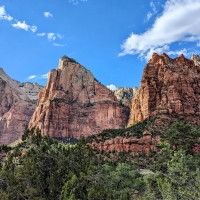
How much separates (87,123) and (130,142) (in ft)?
236

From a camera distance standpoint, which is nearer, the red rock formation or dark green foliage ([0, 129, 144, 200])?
dark green foliage ([0, 129, 144, 200])

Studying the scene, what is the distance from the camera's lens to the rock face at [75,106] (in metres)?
135

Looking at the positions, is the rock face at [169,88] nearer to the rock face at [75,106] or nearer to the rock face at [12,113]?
the rock face at [75,106]

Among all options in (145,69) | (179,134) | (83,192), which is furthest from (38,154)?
(145,69)

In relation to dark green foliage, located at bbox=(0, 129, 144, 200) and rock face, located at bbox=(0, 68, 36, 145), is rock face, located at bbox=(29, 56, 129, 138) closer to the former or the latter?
rock face, located at bbox=(0, 68, 36, 145)

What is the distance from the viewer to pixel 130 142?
71938mm

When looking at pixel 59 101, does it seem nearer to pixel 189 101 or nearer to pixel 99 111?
pixel 99 111

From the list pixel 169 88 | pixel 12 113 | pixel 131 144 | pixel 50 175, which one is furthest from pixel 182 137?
pixel 12 113

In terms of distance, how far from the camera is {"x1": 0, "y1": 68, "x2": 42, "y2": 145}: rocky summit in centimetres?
15275

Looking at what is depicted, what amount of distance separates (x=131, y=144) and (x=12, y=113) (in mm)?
106435

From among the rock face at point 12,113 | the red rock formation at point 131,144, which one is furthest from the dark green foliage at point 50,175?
the rock face at point 12,113

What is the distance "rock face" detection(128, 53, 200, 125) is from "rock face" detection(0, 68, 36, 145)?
80216 mm

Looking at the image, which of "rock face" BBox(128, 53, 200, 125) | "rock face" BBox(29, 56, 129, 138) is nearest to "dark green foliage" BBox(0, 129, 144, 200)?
"rock face" BBox(128, 53, 200, 125)

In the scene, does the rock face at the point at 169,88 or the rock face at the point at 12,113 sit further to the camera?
the rock face at the point at 12,113
